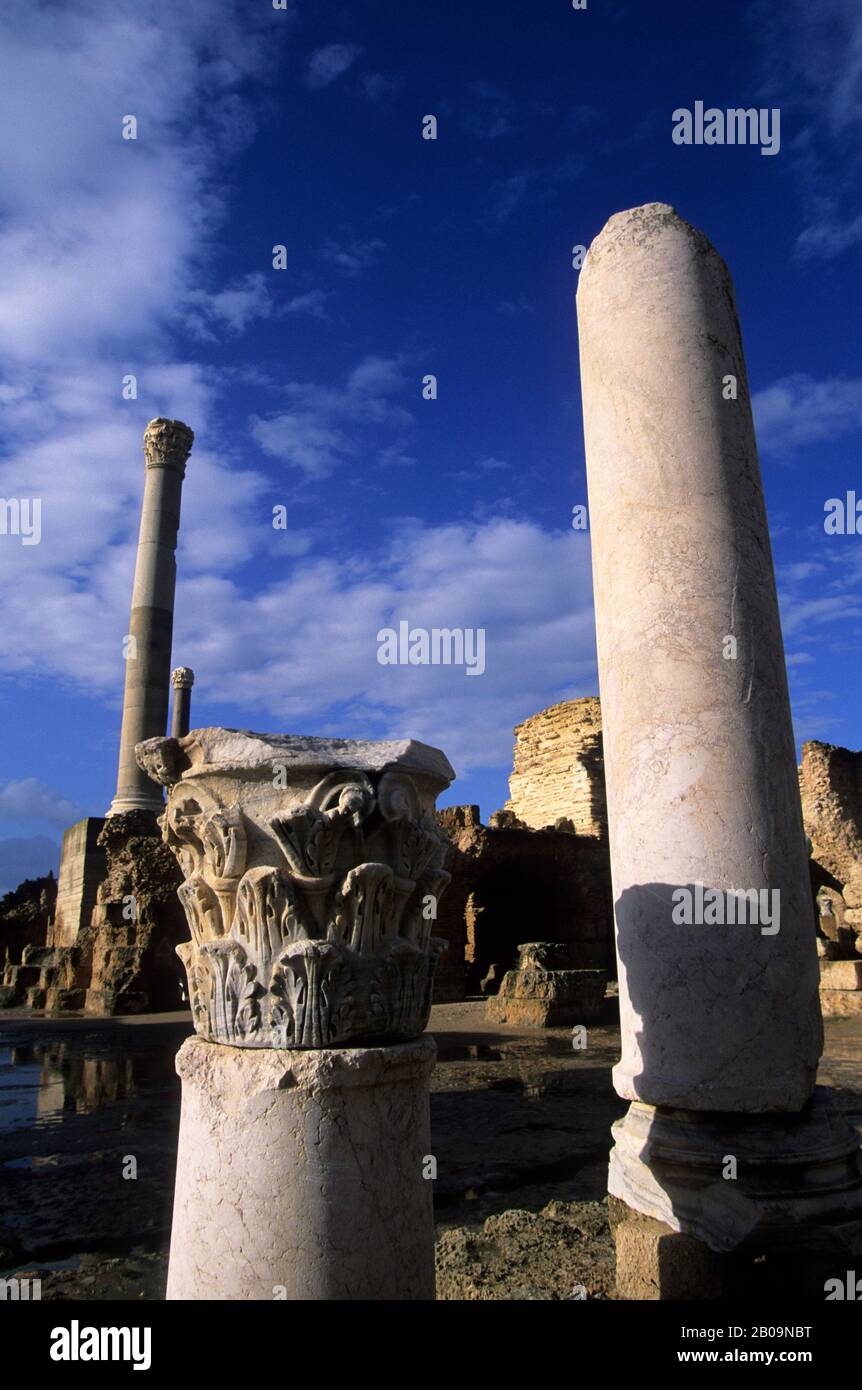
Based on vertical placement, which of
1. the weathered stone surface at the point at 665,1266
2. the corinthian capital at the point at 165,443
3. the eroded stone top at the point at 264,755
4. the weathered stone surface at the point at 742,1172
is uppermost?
the corinthian capital at the point at 165,443

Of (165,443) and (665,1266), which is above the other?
(165,443)

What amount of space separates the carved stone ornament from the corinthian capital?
20.6 m

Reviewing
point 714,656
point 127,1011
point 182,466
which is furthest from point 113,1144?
point 182,466

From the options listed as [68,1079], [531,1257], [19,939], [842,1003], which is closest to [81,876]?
[19,939]

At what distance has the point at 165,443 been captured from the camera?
21.4 meters

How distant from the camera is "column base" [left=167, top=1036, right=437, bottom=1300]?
6.99 feet

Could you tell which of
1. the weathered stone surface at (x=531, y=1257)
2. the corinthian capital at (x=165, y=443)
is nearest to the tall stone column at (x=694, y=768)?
the weathered stone surface at (x=531, y=1257)

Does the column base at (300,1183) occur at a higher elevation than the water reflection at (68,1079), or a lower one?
higher

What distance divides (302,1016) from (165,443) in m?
21.4

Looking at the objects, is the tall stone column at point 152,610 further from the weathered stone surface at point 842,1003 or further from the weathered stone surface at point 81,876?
the weathered stone surface at point 842,1003

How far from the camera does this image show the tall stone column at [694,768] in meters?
2.89

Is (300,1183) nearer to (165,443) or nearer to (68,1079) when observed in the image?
(68,1079)

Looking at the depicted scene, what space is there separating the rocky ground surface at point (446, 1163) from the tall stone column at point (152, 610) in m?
9.48
